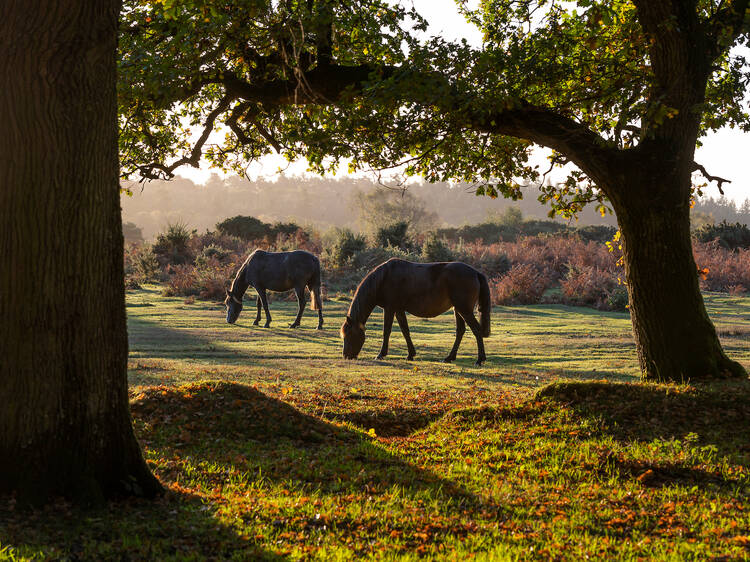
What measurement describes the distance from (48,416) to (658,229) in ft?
25.6

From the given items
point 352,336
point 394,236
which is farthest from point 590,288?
point 352,336

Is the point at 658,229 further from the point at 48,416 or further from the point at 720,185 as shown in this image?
the point at 48,416

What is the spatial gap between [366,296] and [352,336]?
0.98 m

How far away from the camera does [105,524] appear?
4641 millimetres

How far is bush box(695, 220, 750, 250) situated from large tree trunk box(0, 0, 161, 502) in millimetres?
39552

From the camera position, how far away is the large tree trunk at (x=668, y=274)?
9219 mm

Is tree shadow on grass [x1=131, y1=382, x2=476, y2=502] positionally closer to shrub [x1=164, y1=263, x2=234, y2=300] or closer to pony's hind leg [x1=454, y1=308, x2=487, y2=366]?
pony's hind leg [x1=454, y1=308, x2=487, y2=366]

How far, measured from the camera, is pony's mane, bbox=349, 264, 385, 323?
608 inches

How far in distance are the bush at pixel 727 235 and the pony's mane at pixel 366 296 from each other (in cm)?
2983

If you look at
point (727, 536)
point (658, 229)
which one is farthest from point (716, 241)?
point (727, 536)

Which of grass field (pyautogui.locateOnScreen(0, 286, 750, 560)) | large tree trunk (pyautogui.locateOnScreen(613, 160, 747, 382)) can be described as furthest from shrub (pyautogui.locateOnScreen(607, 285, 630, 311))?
large tree trunk (pyautogui.locateOnScreen(613, 160, 747, 382))

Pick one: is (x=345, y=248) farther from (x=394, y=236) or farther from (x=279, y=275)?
(x=279, y=275)

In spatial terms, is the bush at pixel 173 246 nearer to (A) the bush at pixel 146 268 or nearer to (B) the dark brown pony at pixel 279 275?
(A) the bush at pixel 146 268

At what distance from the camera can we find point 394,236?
133 ft
